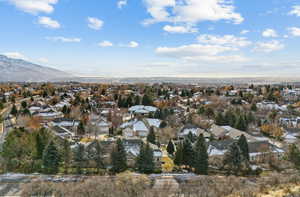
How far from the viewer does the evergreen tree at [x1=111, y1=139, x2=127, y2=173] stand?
58.3 feet

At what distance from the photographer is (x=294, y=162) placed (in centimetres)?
1809

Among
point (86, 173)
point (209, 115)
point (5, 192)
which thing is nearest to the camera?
point (5, 192)

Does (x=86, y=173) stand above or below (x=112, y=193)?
below

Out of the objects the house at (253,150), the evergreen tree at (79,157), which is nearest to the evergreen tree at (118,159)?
the evergreen tree at (79,157)

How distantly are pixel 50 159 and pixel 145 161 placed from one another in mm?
7547

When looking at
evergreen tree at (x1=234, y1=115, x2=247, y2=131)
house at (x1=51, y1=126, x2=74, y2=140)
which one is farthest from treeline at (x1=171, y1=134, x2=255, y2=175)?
house at (x1=51, y1=126, x2=74, y2=140)

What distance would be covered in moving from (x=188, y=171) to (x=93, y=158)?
316 inches

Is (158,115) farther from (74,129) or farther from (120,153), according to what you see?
(120,153)

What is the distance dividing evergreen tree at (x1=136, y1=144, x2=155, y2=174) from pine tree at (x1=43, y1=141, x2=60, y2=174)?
21.7 feet

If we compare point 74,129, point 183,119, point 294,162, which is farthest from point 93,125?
point 294,162

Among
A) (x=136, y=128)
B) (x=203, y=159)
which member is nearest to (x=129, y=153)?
(x=203, y=159)

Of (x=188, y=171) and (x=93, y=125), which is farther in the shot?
(x=93, y=125)

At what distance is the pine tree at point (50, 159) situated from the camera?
1736 cm

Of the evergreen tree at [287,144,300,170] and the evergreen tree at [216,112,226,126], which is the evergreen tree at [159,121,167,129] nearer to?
the evergreen tree at [216,112,226,126]
